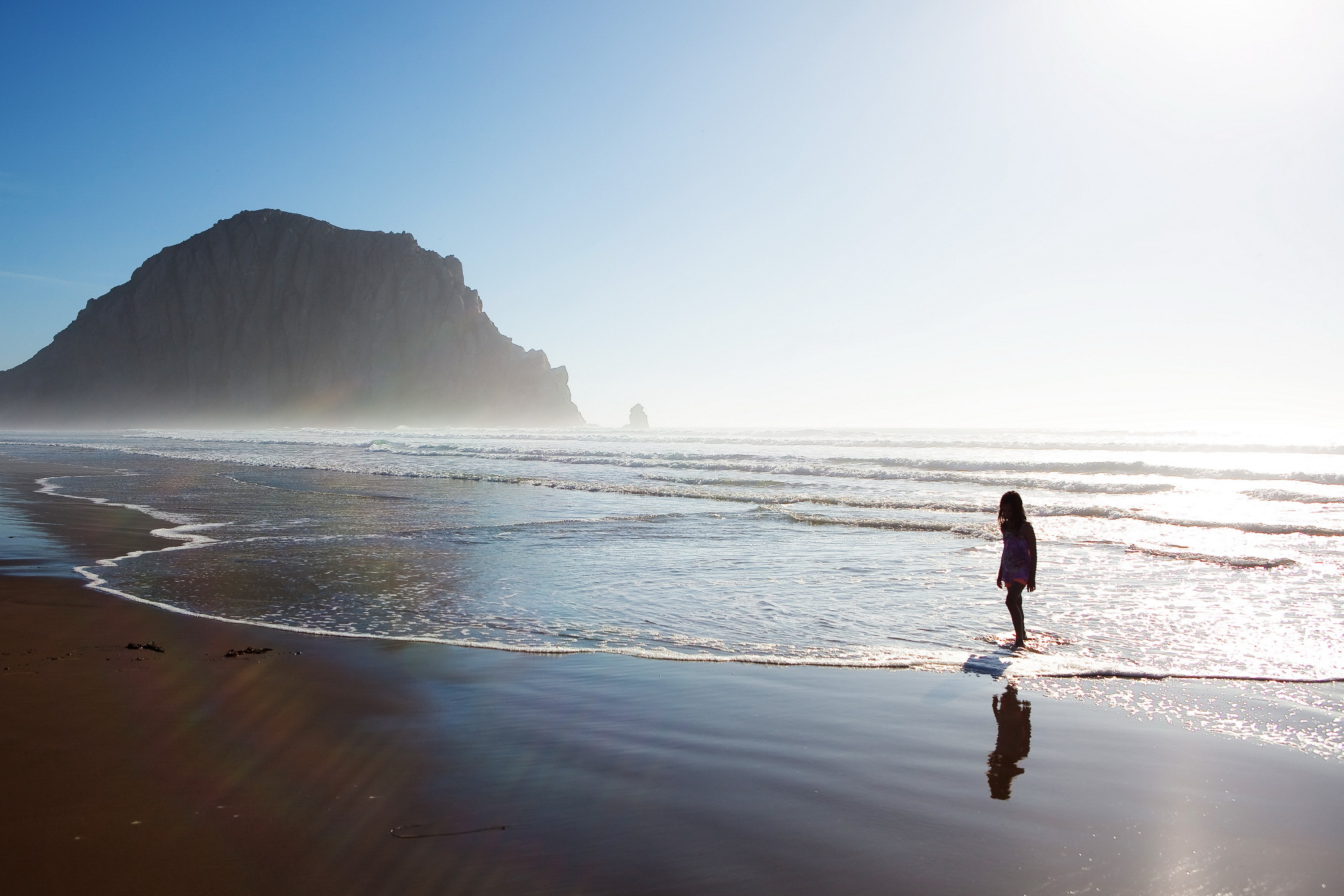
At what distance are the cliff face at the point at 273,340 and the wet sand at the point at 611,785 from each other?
179010 millimetres

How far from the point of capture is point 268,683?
605 cm

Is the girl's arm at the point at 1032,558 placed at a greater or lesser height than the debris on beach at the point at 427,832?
greater

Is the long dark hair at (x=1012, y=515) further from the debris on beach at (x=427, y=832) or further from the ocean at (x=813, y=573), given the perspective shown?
the debris on beach at (x=427, y=832)

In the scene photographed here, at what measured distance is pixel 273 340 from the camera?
17938cm

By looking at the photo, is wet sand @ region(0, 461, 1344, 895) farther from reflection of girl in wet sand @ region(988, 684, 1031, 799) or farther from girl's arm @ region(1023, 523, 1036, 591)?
girl's arm @ region(1023, 523, 1036, 591)

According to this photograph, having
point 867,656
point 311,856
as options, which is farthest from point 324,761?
point 867,656

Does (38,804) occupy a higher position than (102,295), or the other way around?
(102,295)

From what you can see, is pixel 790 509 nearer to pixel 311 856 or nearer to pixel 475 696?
pixel 475 696

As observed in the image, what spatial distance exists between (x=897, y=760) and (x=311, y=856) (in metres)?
3.16

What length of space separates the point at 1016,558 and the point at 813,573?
3575mm

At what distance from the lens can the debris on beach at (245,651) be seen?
267 inches

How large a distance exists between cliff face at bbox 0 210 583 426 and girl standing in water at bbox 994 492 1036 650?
17788cm

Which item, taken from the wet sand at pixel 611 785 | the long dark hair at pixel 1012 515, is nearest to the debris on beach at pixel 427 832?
the wet sand at pixel 611 785

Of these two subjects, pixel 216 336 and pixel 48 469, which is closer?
pixel 48 469
